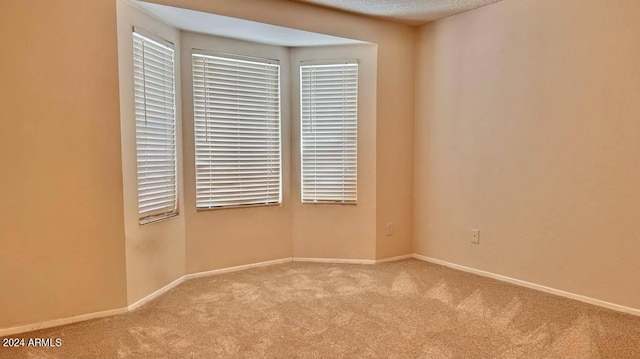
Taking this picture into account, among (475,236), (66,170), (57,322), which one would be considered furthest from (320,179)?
(57,322)

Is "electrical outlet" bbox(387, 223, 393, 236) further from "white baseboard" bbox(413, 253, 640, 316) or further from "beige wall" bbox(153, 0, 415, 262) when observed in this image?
"white baseboard" bbox(413, 253, 640, 316)

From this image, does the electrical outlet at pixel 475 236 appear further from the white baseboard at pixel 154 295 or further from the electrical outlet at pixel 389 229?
the white baseboard at pixel 154 295

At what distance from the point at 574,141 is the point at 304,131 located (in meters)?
2.42

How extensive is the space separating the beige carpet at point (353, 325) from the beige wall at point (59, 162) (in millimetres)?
280

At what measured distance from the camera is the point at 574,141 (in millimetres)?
3033

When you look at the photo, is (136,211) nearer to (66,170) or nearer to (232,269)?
(66,170)

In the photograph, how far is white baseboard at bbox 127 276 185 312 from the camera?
117 inches

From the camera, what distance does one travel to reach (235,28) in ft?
11.4

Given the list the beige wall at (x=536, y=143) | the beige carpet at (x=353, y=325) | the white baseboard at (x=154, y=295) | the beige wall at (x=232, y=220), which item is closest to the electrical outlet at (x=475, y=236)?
the beige wall at (x=536, y=143)

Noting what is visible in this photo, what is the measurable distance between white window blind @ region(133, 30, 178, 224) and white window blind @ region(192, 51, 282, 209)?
0.96 ft

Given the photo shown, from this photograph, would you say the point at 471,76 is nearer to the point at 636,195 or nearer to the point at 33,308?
the point at 636,195

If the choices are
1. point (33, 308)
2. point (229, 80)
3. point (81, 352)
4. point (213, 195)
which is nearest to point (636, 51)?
point (229, 80)

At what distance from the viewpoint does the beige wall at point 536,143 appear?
2811mm

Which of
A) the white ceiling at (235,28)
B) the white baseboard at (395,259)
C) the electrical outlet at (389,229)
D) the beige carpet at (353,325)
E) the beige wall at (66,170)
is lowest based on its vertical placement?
the beige carpet at (353,325)
